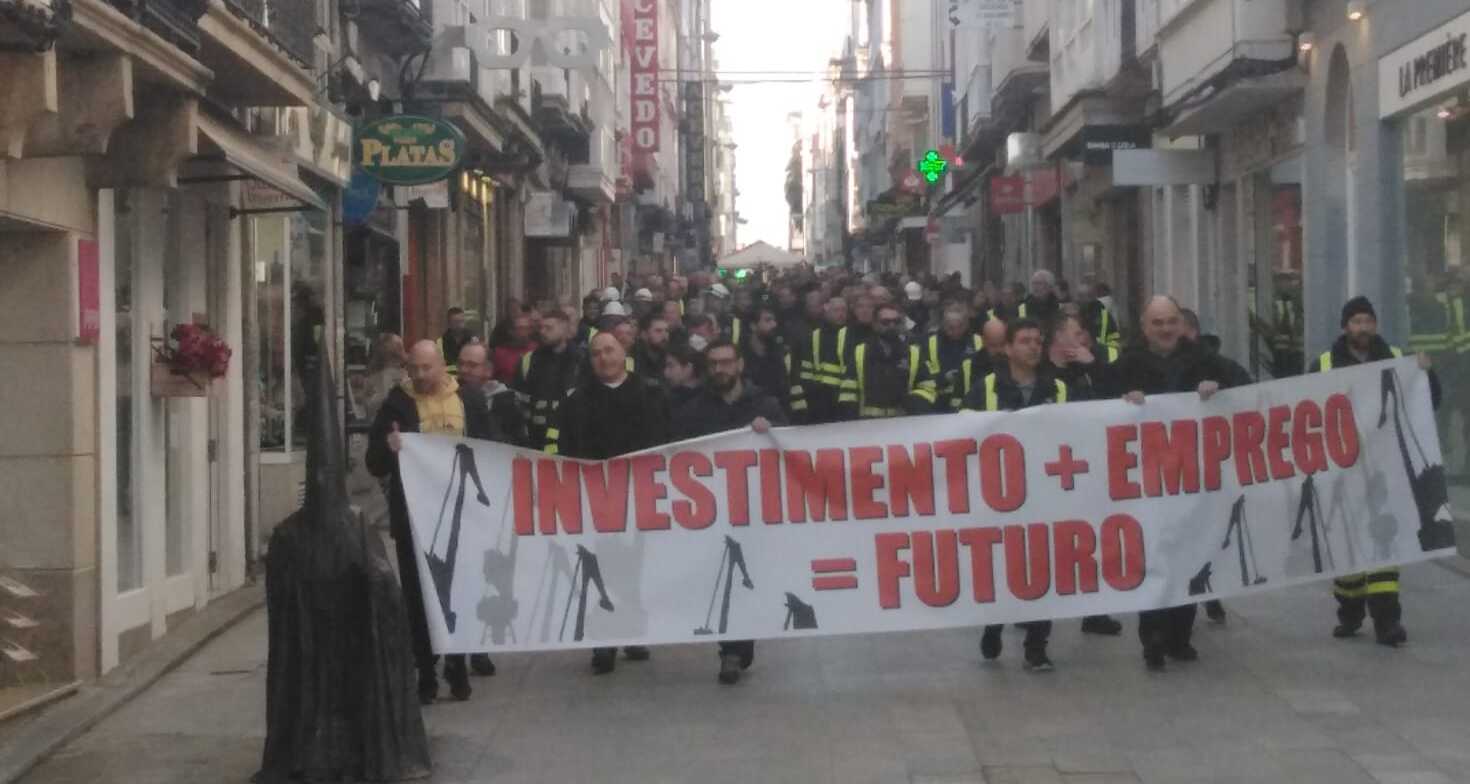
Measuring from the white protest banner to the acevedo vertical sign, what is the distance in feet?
167

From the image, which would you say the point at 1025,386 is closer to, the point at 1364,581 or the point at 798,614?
the point at 798,614

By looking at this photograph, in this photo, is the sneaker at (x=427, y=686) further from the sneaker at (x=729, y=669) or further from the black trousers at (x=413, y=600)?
the sneaker at (x=729, y=669)

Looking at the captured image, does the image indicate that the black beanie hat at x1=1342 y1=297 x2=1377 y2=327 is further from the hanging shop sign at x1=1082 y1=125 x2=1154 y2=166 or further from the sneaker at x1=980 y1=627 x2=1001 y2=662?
the hanging shop sign at x1=1082 y1=125 x2=1154 y2=166

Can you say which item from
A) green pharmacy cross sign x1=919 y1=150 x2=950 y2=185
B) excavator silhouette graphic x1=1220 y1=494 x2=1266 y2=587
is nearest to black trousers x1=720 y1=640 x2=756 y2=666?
excavator silhouette graphic x1=1220 y1=494 x2=1266 y2=587

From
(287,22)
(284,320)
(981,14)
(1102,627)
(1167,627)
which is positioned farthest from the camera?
(981,14)

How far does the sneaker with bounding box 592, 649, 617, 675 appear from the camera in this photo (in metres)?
11.2

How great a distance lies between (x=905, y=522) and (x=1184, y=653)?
1.55 m

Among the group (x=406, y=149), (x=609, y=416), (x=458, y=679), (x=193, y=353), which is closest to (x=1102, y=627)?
(x=609, y=416)

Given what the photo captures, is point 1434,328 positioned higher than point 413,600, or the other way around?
point 1434,328

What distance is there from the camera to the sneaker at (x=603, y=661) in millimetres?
11164

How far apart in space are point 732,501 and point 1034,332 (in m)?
1.72

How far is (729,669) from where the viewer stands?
1074cm

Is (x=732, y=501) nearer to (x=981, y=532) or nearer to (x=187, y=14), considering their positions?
(x=981, y=532)

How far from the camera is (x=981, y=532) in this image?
10.5 m
